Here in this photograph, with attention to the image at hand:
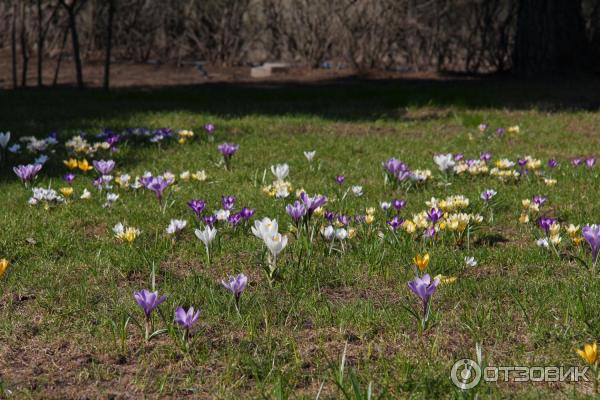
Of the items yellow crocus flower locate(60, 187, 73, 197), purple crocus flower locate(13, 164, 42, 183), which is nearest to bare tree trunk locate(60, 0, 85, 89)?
purple crocus flower locate(13, 164, 42, 183)

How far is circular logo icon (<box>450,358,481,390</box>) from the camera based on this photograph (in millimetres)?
2421

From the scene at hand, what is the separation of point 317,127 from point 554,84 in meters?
6.45

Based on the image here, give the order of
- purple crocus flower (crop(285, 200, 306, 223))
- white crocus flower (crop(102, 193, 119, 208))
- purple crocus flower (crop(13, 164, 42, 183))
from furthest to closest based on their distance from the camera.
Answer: purple crocus flower (crop(13, 164, 42, 183))
white crocus flower (crop(102, 193, 119, 208))
purple crocus flower (crop(285, 200, 306, 223))

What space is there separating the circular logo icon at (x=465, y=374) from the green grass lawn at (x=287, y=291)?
3cm

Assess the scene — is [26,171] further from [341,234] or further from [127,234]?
[341,234]

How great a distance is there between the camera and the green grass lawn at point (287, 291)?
8.55 ft

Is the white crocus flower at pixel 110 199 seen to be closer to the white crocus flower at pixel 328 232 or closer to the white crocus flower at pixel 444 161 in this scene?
the white crocus flower at pixel 328 232

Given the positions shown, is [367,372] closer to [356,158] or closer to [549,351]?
[549,351]

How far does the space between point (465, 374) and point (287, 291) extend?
109cm

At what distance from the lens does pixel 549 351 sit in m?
2.74

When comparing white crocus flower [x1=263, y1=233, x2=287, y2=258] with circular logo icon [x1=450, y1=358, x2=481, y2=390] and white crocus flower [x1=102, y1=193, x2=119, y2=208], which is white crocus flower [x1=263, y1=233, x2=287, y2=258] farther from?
white crocus flower [x1=102, y1=193, x2=119, y2=208]

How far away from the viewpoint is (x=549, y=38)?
14.4 m

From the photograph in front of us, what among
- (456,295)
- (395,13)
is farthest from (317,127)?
(395,13)

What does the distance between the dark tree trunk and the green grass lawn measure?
8094 millimetres
